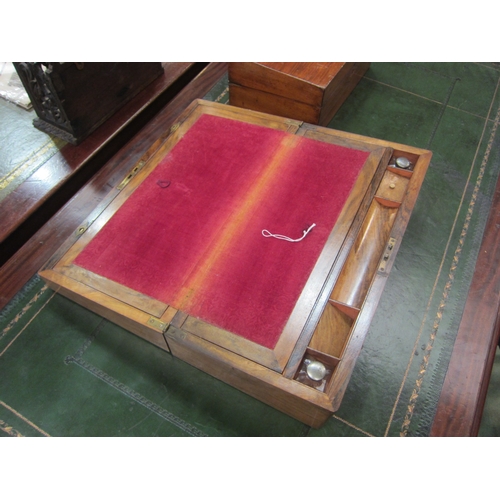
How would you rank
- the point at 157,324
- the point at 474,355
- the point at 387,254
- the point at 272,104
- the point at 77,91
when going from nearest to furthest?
the point at 157,324 < the point at 387,254 < the point at 474,355 < the point at 77,91 < the point at 272,104

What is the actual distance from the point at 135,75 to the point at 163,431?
234 centimetres

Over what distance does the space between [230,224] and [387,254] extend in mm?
710

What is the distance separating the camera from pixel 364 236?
197 centimetres

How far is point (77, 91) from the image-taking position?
258 centimetres

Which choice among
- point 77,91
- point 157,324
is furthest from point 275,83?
point 157,324

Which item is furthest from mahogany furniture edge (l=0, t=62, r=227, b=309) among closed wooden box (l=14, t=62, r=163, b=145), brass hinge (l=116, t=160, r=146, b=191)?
closed wooden box (l=14, t=62, r=163, b=145)

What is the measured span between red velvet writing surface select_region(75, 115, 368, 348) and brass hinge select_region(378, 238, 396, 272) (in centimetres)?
26

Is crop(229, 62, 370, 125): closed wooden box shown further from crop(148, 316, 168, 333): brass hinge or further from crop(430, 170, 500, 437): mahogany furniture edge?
crop(148, 316, 168, 333): brass hinge

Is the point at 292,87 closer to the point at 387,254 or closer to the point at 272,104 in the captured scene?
the point at 272,104

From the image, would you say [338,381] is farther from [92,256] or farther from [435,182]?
[435,182]

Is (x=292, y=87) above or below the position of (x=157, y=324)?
above

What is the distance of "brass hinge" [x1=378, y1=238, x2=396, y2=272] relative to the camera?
1.78 m

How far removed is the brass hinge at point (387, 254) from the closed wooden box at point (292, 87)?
1.11m

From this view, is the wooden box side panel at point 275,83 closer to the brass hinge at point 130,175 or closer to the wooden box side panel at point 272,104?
the wooden box side panel at point 272,104
